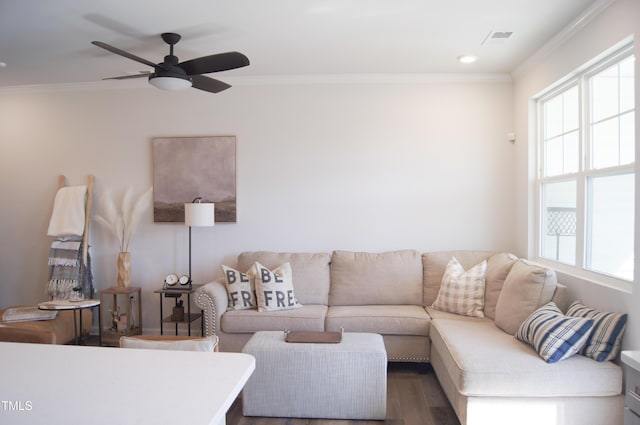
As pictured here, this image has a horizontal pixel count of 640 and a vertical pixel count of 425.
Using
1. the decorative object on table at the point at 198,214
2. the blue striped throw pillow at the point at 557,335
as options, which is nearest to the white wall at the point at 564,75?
the blue striped throw pillow at the point at 557,335

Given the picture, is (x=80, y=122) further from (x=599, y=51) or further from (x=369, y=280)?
(x=599, y=51)

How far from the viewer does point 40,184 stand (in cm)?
462

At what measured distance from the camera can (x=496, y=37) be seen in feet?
10.7

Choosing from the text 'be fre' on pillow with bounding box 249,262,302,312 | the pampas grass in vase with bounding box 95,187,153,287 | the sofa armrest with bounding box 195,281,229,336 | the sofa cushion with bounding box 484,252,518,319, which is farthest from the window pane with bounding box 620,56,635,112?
the pampas grass in vase with bounding box 95,187,153,287

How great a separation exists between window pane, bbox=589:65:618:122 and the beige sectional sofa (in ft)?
3.70

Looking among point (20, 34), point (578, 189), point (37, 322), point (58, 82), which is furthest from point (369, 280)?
point (58, 82)

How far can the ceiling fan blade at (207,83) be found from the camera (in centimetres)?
307

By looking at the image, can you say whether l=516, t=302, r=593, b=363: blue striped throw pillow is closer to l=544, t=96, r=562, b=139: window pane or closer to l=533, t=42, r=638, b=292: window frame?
l=533, t=42, r=638, b=292: window frame

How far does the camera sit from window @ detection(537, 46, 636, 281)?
2.61 meters

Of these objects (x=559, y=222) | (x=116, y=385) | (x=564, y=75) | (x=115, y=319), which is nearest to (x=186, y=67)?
(x=116, y=385)

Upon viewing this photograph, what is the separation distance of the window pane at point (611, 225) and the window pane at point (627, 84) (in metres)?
0.43

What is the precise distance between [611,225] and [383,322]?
175 centimetres

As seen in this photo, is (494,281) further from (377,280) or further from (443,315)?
(377,280)

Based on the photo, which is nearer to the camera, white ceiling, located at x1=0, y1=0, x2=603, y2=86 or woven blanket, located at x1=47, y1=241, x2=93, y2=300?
white ceiling, located at x1=0, y1=0, x2=603, y2=86
